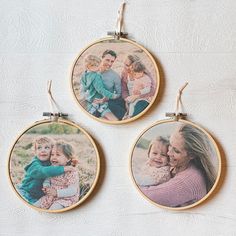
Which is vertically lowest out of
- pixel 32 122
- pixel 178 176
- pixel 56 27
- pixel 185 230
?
pixel 185 230

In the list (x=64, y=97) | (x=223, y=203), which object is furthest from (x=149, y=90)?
(x=223, y=203)

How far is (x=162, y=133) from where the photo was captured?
4.03 ft

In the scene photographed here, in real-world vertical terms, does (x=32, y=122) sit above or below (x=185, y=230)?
above

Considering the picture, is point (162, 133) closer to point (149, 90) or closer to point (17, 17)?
point (149, 90)

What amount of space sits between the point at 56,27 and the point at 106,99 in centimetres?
23

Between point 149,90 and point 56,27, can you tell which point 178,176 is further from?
point 56,27

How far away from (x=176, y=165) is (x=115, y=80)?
0.26 m

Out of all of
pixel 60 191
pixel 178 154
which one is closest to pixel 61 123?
pixel 60 191

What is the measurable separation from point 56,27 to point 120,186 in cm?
44

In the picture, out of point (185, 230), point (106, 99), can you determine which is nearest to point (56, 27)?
point (106, 99)

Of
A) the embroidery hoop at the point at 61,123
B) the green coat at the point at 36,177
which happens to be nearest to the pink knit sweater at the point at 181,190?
the embroidery hoop at the point at 61,123

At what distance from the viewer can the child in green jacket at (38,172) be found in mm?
1238

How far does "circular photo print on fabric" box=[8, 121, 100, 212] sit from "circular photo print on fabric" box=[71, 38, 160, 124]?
0.08m

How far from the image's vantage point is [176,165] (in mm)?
1216
